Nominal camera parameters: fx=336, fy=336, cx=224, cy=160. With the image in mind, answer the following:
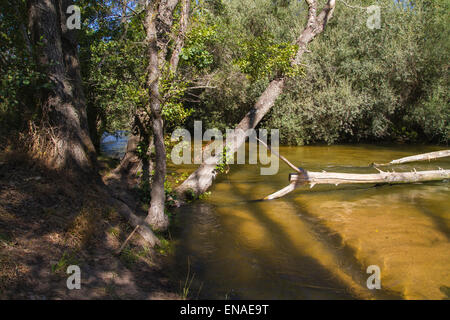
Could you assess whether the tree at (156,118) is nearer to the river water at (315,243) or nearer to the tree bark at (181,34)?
the river water at (315,243)

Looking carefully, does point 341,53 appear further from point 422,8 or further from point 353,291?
point 353,291

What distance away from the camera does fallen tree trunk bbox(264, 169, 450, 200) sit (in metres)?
8.62

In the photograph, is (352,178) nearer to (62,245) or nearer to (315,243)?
(315,243)

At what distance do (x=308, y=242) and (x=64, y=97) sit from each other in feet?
18.3

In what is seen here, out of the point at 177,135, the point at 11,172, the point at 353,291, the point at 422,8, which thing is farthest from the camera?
the point at 422,8

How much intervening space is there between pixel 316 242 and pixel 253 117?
16.4 feet

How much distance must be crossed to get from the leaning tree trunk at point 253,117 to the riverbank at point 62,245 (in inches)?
138

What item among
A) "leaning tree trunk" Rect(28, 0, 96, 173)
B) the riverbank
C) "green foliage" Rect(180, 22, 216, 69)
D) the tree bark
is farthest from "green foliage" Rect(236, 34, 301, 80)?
the riverbank

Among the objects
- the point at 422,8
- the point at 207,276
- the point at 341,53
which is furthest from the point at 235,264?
the point at 422,8

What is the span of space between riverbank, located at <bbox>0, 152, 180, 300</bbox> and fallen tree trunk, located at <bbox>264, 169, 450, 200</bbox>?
4.18 metres

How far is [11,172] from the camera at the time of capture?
601cm

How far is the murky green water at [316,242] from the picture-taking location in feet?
16.0

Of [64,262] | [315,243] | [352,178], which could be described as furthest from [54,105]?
[352,178]

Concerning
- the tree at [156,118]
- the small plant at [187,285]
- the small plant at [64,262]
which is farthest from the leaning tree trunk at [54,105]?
the small plant at [187,285]
